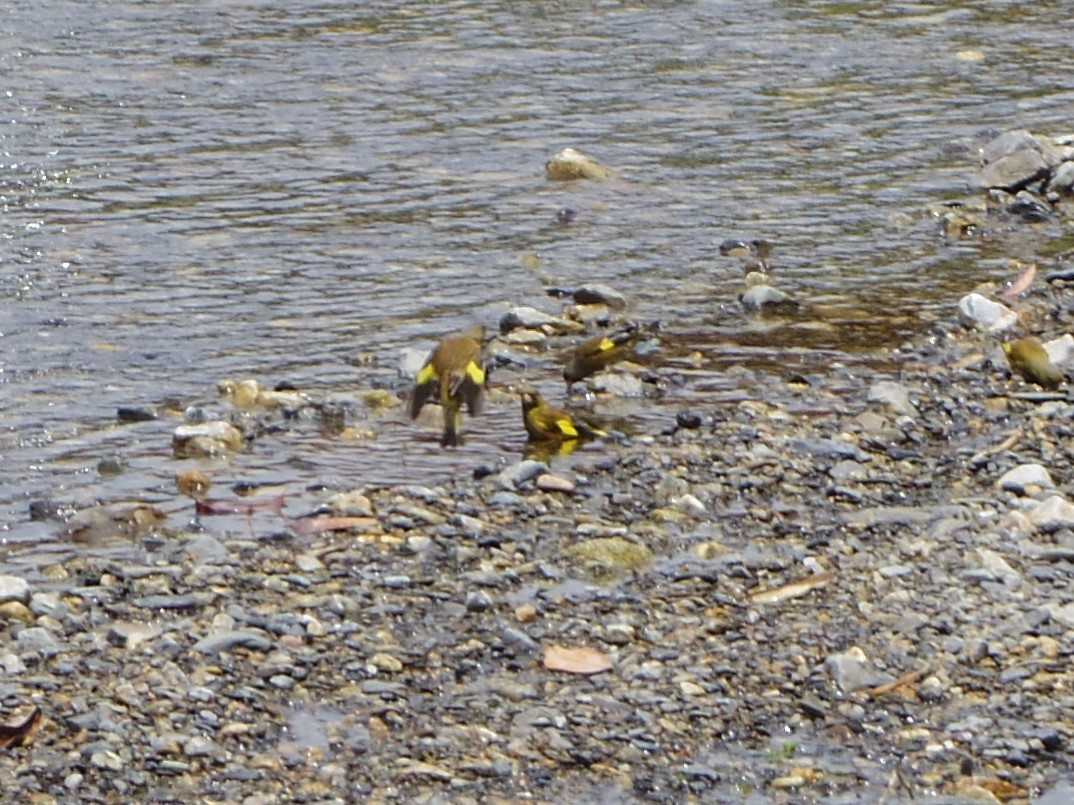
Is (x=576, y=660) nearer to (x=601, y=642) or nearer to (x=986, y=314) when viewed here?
(x=601, y=642)

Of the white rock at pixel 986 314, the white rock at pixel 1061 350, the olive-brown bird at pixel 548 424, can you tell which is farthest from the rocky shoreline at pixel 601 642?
the white rock at pixel 986 314

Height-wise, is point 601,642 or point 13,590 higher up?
point 13,590

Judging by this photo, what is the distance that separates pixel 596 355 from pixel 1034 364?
169 centimetres

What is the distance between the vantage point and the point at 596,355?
8.34m

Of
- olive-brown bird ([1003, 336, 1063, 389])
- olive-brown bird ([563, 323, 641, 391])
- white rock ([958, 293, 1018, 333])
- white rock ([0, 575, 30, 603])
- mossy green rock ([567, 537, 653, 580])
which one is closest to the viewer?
Answer: white rock ([0, 575, 30, 603])

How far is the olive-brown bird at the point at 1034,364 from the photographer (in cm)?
820

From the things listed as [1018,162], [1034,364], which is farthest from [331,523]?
[1018,162]

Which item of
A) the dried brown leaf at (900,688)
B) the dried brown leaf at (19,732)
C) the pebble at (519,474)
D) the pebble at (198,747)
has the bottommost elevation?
the pebble at (519,474)

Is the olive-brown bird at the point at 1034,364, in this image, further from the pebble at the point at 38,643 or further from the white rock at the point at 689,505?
the pebble at the point at 38,643

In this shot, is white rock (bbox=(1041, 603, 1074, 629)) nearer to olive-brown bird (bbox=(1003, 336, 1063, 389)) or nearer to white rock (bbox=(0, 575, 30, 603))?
olive-brown bird (bbox=(1003, 336, 1063, 389))

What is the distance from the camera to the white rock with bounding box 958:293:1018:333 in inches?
354

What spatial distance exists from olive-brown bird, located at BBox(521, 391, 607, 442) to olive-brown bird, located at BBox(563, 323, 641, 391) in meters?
0.63

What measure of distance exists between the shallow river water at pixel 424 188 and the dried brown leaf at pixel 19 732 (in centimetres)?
160

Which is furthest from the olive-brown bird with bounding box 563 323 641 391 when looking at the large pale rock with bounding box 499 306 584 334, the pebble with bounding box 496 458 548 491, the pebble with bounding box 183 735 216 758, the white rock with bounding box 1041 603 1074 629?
the pebble with bounding box 183 735 216 758
